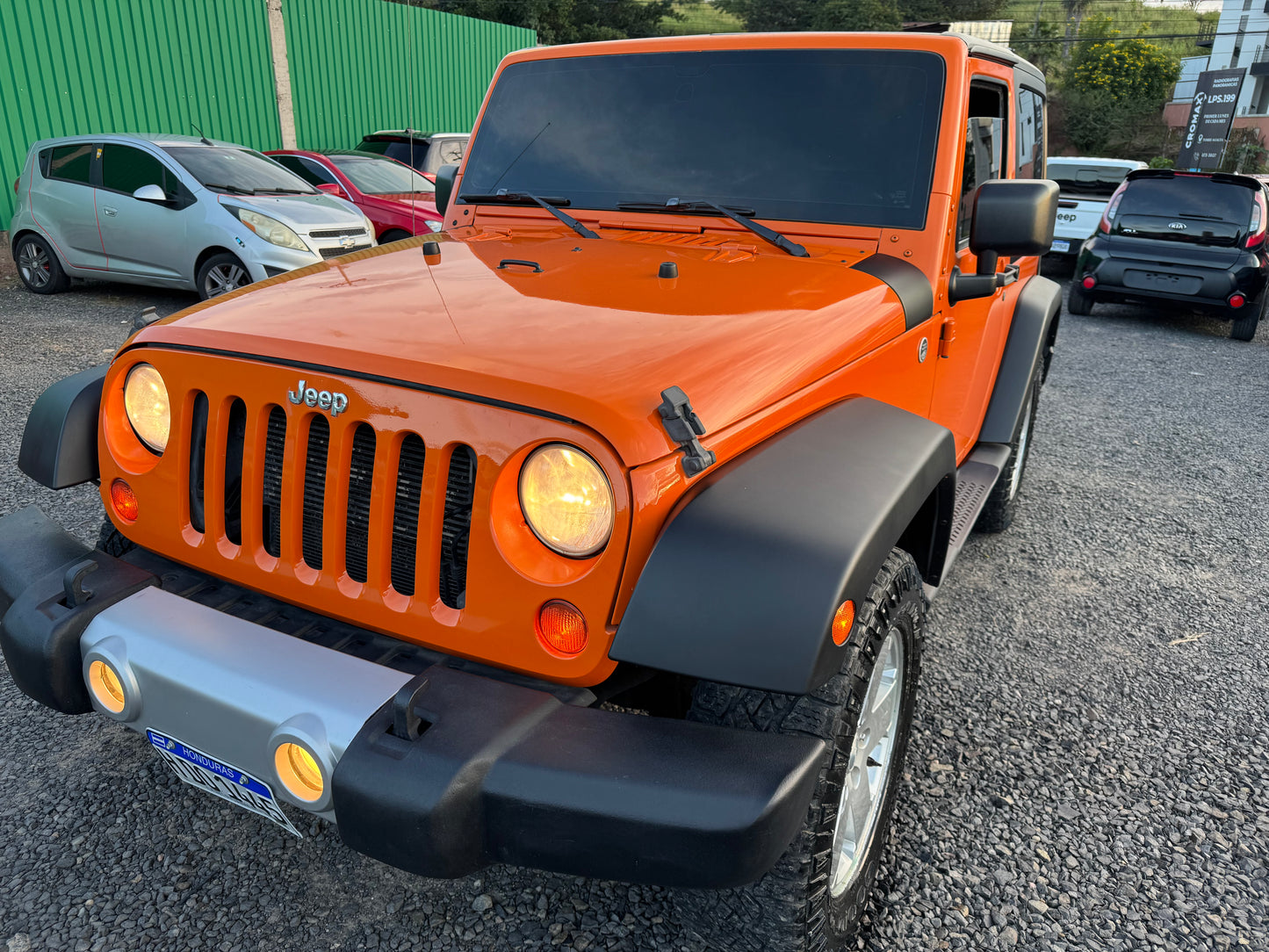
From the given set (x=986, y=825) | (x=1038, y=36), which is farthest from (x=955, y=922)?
(x=1038, y=36)

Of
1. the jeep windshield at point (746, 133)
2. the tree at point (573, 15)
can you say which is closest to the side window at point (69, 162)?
the jeep windshield at point (746, 133)

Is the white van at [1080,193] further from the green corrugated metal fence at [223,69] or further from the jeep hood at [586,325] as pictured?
the jeep hood at [586,325]

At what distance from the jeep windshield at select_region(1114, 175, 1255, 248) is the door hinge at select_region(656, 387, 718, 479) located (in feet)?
32.0

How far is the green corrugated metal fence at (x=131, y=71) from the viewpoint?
10.5 meters

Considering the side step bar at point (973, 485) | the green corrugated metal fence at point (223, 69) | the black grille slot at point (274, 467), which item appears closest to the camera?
the black grille slot at point (274, 467)

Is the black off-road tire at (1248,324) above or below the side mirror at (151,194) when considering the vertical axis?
below

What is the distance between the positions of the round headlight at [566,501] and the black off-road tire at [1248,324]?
9.92 metres

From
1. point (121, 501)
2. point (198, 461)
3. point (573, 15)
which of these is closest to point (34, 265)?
point (121, 501)

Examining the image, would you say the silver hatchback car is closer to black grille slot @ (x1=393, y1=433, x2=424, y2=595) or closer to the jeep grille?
the jeep grille

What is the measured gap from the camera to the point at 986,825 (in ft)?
7.91

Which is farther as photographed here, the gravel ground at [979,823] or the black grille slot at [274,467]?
the gravel ground at [979,823]

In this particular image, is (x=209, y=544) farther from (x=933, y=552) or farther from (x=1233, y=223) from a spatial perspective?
(x=1233, y=223)

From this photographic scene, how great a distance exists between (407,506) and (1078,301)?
10.5 m

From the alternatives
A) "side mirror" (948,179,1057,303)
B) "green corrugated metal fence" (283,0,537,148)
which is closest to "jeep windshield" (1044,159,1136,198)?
"green corrugated metal fence" (283,0,537,148)
